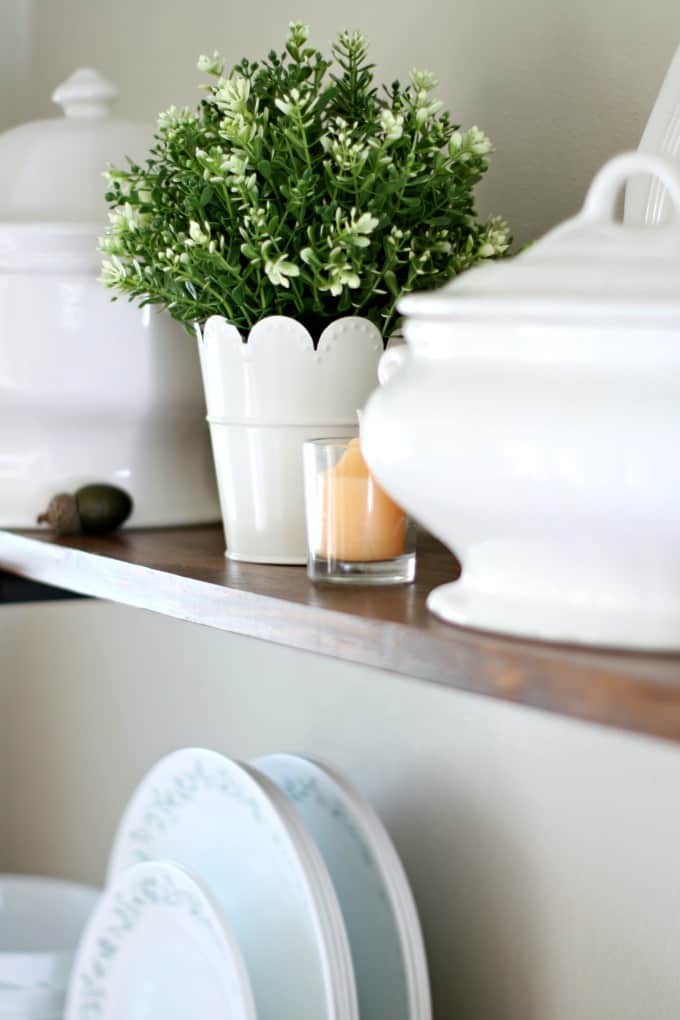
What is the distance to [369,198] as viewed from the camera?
74cm

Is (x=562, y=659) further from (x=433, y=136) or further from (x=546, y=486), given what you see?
(x=433, y=136)

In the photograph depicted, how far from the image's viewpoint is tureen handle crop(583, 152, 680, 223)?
1.88 ft

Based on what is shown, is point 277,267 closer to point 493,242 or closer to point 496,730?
point 493,242

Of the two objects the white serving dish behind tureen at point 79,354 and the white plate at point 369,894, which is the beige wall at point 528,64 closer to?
the white serving dish behind tureen at point 79,354

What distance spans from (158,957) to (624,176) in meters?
0.66

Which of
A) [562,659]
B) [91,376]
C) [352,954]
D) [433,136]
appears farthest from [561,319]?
[352,954]

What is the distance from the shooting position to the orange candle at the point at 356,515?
0.71 metres

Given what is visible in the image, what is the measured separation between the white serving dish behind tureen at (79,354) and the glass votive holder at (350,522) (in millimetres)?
262

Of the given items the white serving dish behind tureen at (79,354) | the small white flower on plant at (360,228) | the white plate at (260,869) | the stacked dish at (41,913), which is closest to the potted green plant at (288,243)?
the small white flower on plant at (360,228)

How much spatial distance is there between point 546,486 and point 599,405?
40 millimetres

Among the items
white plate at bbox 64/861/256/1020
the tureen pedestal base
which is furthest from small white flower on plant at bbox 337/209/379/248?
white plate at bbox 64/861/256/1020

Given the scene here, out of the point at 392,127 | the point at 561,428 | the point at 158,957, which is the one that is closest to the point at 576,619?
the point at 561,428

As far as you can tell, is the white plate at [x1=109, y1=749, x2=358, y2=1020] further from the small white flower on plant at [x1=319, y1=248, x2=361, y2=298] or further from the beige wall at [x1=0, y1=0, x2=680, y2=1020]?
the small white flower on plant at [x1=319, y1=248, x2=361, y2=298]

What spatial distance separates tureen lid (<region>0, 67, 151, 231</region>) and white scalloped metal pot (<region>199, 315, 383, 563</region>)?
0.20 meters
